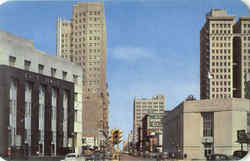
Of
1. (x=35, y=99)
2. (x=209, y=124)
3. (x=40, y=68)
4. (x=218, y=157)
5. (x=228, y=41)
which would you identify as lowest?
(x=218, y=157)

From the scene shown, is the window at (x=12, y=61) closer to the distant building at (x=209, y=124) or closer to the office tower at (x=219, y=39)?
the office tower at (x=219, y=39)

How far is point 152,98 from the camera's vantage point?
3288 cm

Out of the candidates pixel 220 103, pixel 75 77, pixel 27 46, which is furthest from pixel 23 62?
pixel 220 103

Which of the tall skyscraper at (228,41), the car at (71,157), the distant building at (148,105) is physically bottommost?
the car at (71,157)

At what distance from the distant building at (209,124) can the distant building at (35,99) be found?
8.07 meters

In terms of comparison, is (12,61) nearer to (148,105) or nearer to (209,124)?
(148,105)

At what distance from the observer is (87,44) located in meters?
31.6

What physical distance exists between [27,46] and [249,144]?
13948 mm

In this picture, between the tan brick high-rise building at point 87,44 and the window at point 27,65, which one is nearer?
the window at point 27,65

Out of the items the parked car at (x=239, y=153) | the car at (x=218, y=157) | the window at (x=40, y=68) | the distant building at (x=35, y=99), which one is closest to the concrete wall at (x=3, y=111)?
the distant building at (x=35, y=99)

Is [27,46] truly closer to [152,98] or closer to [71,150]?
[71,150]

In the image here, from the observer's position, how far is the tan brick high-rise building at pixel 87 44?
2981 centimetres

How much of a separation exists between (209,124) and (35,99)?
1590cm

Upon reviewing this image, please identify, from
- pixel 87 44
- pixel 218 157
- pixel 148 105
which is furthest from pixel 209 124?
pixel 87 44
